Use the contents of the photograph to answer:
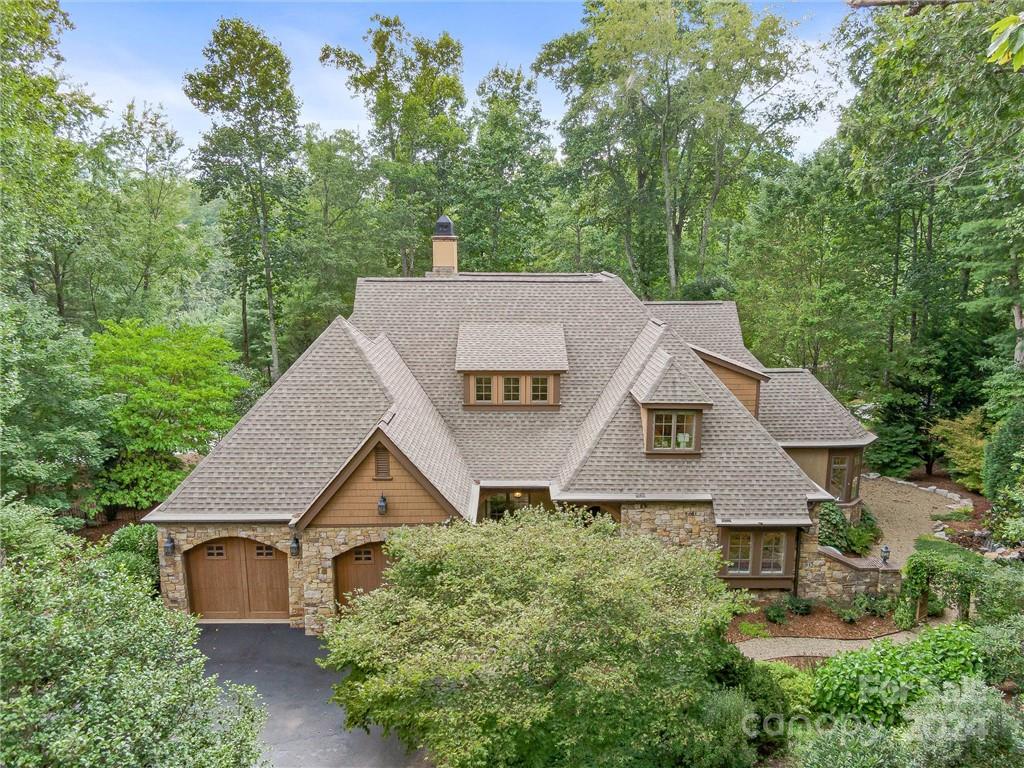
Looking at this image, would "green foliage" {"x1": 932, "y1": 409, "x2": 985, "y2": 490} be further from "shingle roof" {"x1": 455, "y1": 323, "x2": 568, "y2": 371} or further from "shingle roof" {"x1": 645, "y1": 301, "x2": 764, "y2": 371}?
"shingle roof" {"x1": 455, "y1": 323, "x2": 568, "y2": 371}

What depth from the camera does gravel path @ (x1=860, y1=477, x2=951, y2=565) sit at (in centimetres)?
1916

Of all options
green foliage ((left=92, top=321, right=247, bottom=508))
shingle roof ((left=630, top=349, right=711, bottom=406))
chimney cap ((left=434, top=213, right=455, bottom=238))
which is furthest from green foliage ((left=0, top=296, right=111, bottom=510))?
shingle roof ((left=630, top=349, right=711, bottom=406))

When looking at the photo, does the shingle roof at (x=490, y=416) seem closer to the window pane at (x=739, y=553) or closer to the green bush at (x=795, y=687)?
the window pane at (x=739, y=553)

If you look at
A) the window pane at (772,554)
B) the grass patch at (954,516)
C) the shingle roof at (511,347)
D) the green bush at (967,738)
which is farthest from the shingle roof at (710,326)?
the green bush at (967,738)

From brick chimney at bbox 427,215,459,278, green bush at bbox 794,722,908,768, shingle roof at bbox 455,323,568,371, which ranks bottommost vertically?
green bush at bbox 794,722,908,768

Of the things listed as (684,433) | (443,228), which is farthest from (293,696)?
(443,228)

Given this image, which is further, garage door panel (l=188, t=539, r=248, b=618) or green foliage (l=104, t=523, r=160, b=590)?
green foliage (l=104, t=523, r=160, b=590)

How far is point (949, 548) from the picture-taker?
16.5 metres

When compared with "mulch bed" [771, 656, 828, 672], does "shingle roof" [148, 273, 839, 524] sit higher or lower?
higher

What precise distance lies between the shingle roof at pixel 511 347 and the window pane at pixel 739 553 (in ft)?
21.4

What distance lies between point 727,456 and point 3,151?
20.1m

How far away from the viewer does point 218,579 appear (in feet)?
45.1

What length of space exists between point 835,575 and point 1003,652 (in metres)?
→ 4.99

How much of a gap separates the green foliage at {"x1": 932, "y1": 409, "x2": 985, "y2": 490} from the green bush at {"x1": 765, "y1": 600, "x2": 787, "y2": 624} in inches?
527
